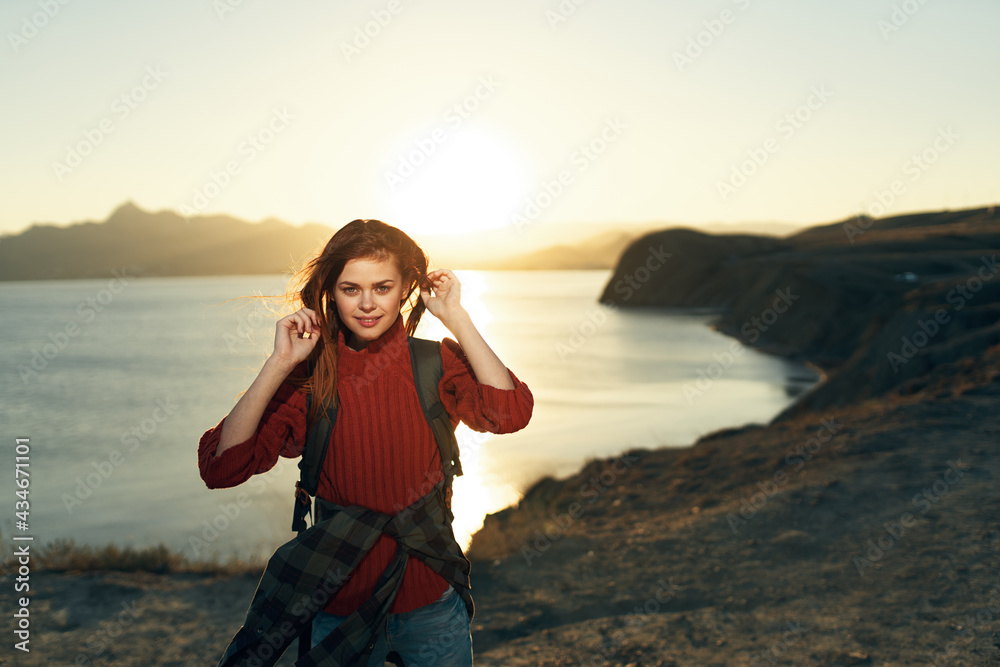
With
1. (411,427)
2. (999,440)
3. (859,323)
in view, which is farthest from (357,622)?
(859,323)

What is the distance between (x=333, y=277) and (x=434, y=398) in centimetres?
58

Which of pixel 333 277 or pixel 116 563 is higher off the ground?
pixel 333 277

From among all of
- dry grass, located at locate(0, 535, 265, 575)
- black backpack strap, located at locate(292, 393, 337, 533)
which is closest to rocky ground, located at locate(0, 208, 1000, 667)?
dry grass, located at locate(0, 535, 265, 575)

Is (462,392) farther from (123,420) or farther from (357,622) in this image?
(123,420)

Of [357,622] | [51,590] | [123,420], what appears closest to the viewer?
[357,622]

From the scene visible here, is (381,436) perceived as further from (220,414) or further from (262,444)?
(220,414)

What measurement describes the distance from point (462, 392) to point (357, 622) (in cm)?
81

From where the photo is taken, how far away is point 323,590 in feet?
6.66

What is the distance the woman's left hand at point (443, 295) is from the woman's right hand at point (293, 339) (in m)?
0.42

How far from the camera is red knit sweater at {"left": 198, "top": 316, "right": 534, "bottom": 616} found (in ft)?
6.98

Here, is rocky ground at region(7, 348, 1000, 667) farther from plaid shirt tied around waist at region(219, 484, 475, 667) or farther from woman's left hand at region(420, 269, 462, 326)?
woman's left hand at region(420, 269, 462, 326)

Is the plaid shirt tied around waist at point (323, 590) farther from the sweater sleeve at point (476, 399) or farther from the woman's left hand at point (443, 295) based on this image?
the woman's left hand at point (443, 295)

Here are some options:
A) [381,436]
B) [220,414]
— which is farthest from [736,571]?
[220,414]

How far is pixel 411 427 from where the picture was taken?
2.18 meters
